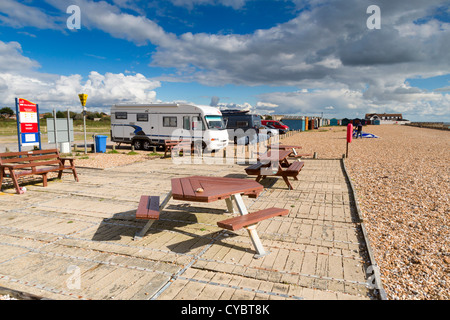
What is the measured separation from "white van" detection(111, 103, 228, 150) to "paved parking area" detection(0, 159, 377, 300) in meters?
8.36

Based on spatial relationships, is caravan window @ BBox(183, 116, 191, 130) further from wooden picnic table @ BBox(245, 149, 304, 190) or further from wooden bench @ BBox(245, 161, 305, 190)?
wooden bench @ BBox(245, 161, 305, 190)

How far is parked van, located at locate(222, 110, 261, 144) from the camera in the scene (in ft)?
71.1

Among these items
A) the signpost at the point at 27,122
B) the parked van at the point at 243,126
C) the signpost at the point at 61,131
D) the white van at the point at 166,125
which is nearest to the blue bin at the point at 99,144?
the signpost at the point at 61,131

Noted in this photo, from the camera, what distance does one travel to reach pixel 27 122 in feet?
33.7

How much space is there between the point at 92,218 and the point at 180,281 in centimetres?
275

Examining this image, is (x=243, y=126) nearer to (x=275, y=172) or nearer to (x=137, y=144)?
(x=137, y=144)

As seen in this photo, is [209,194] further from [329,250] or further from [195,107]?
[195,107]

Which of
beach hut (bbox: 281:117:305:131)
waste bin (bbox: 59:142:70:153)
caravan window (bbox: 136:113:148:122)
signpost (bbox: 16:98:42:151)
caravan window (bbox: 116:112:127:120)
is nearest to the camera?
signpost (bbox: 16:98:42:151)

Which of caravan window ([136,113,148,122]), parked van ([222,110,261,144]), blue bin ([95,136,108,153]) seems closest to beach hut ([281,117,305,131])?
parked van ([222,110,261,144])

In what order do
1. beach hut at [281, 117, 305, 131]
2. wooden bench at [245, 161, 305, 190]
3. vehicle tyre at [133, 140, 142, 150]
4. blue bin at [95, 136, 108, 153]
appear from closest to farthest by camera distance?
wooden bench at [245, 161, 305, 190] < blue bin at [95, 136, 108, 153] < vehicle tyre at [133, 140, 142, 150] < beach hut at [281, 117, 305, 131]

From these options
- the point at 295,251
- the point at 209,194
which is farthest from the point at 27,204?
the point at 295,251

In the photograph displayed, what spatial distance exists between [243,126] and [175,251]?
752 inches

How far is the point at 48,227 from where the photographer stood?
15.9 ft

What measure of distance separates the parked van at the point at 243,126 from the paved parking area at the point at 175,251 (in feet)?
48.7
